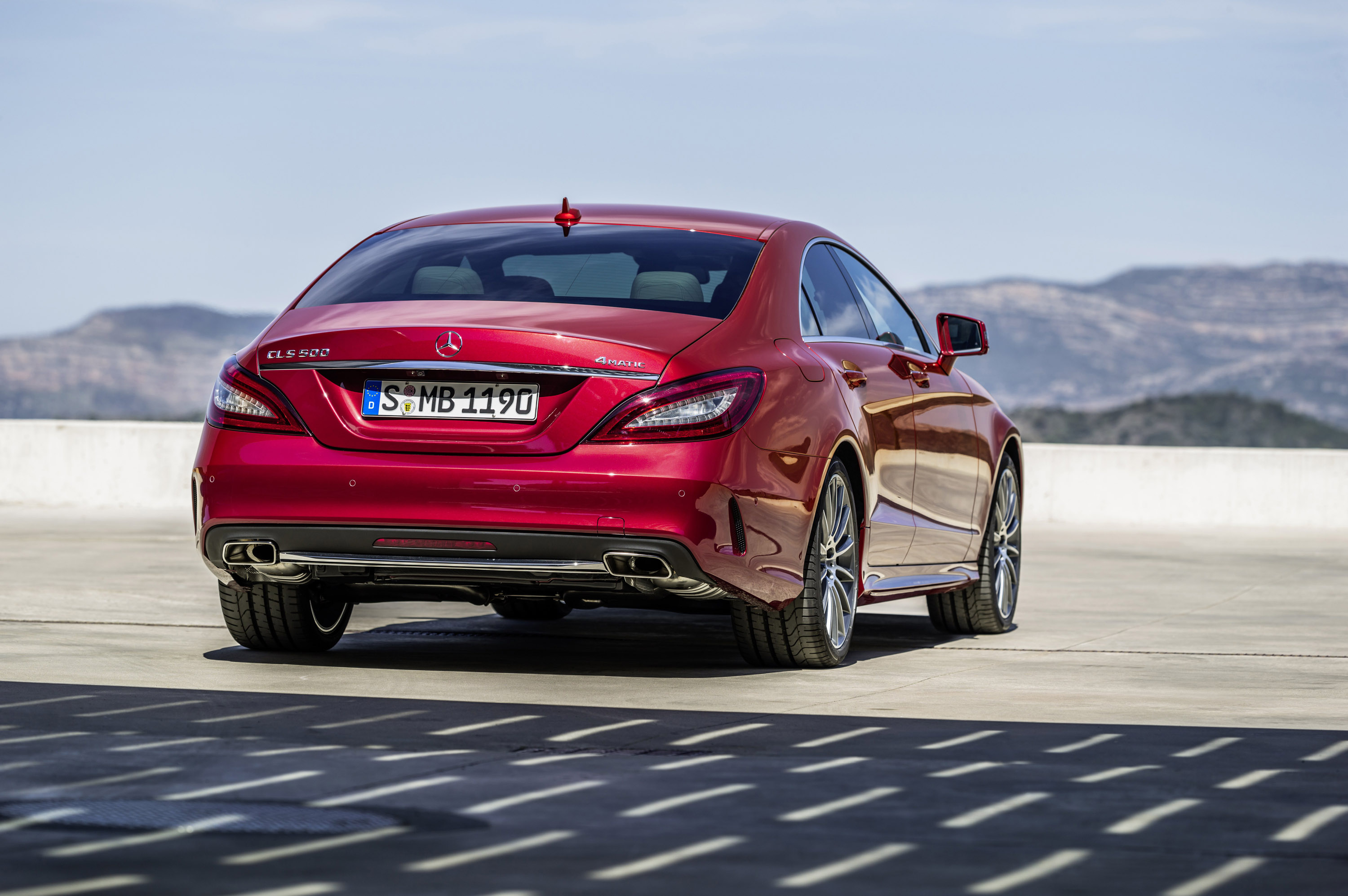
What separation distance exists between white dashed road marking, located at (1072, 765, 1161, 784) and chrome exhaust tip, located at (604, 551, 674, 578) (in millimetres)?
1714

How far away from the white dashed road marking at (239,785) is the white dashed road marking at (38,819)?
232 mm

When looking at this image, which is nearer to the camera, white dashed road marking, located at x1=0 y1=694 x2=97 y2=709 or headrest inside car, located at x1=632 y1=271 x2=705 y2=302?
white dashed road marking, located at x1=0 y1=694 x2=97 y2=709

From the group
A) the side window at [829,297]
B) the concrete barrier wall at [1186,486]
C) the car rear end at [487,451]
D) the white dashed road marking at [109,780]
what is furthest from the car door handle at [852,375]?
the concrete barrier wall at [1186,486]

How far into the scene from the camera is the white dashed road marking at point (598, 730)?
5.29 m

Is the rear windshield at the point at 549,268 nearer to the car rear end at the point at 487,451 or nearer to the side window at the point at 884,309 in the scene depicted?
the car rear end at the point at 487,451

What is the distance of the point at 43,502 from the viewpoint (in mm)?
19281

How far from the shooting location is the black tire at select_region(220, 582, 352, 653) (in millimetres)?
7129

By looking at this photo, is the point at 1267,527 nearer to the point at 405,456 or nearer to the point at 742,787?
the point at 405,456

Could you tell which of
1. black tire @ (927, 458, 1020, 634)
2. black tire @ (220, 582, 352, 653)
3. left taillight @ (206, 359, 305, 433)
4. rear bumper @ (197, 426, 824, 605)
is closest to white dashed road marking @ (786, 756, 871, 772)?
rear bumper @ (197, 426, 824, 605)

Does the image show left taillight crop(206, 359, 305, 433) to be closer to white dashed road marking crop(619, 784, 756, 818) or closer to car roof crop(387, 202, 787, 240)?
car roof crop(387, 202, 787, 240)

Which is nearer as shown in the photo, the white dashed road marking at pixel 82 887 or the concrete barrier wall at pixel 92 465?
the white dashed road marking at pixel 82 887

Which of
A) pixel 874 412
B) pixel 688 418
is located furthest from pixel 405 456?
pixel 874 412

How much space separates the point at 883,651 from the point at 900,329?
130 cm

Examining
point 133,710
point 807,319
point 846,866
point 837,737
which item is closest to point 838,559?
point 807,319
